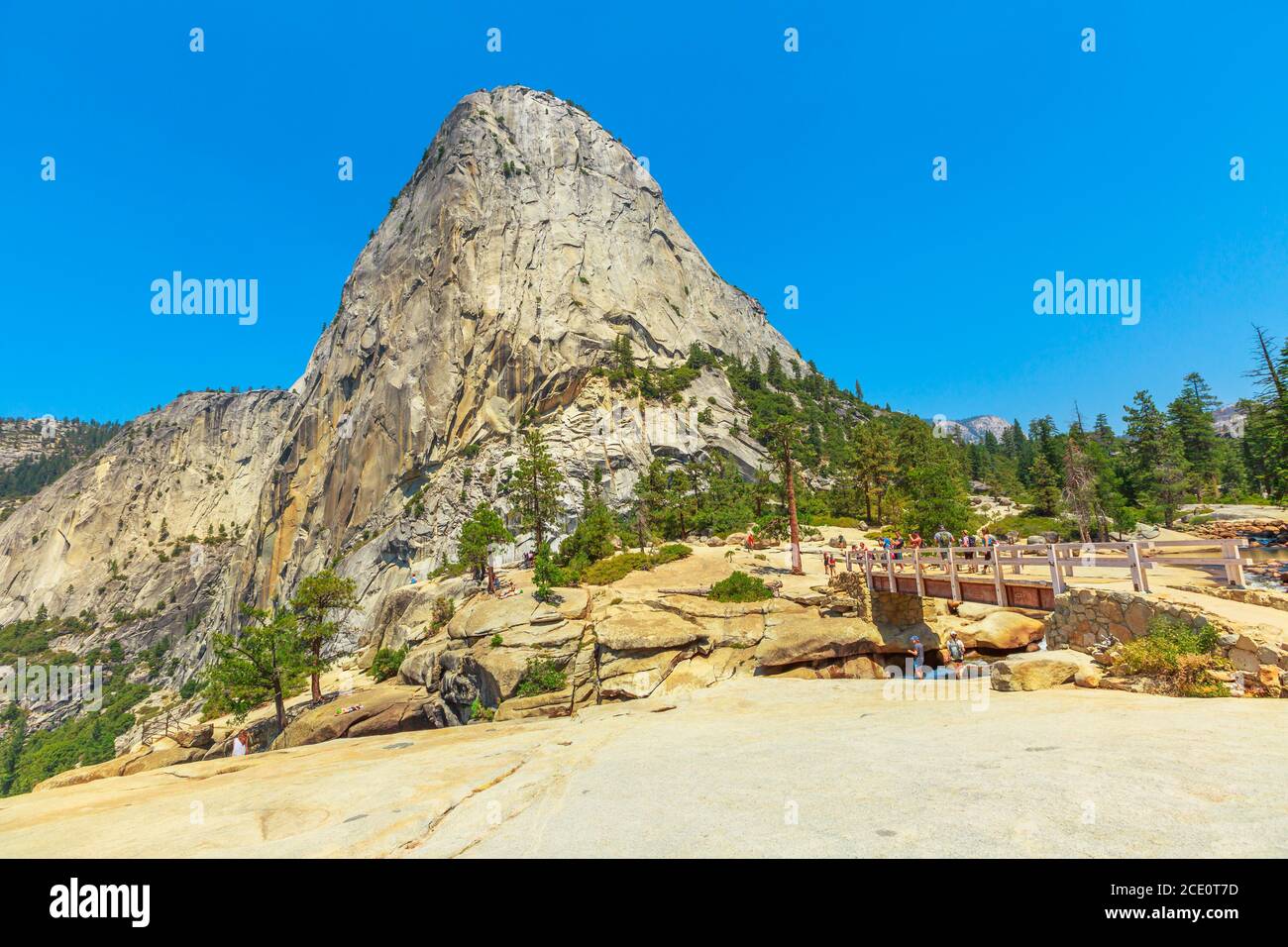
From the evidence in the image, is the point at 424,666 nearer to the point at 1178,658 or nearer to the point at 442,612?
the point at 442,612

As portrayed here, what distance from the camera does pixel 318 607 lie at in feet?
101

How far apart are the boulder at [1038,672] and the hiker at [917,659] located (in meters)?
5.51

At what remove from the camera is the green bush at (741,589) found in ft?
81.8

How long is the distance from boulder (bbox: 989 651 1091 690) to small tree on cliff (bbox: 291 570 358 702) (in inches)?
1107

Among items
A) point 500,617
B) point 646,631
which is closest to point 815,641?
point 646,631

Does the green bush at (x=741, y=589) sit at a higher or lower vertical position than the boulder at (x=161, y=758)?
higher

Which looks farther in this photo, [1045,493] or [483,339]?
[483,339]

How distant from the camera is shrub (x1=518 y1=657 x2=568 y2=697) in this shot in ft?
67.1

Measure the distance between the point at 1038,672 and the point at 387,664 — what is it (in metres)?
30.6

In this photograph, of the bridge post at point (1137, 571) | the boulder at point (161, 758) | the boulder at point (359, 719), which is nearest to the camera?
the bridge post at point (1137, 571)

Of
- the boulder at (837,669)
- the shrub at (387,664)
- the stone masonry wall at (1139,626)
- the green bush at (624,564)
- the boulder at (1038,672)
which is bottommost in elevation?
the shrub at (387,664)

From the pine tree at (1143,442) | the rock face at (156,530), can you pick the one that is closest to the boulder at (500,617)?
the pine tree at (1143,442)

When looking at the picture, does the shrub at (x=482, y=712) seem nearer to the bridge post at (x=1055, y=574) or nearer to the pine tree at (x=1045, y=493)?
the bridge post at (x=1055, y=574)

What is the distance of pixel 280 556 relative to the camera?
84.1m
